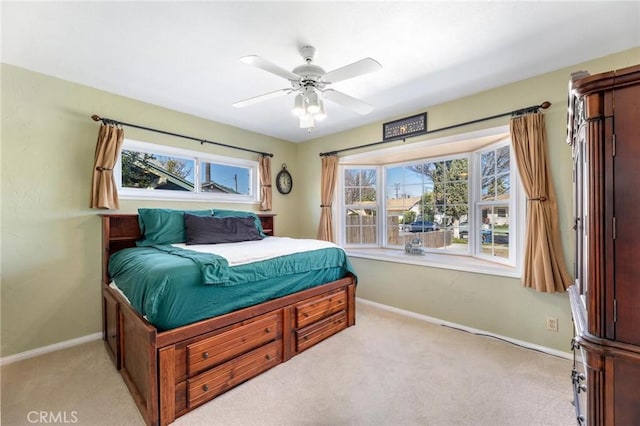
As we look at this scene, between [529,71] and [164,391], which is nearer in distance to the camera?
[164,391]

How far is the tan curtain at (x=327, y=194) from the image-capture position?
4.07 m

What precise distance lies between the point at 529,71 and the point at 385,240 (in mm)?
2519

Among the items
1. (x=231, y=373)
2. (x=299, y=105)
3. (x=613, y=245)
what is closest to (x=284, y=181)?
(x=299, y=105)

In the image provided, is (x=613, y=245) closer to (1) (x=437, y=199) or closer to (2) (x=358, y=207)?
(1) (x=437, y=199)

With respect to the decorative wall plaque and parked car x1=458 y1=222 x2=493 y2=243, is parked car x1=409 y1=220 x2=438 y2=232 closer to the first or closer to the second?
parked car x1=458 y1=222 x2=493 y2=243

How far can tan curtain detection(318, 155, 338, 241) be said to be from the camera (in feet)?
13.4

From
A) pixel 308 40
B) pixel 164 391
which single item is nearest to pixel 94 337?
pixel 164 391

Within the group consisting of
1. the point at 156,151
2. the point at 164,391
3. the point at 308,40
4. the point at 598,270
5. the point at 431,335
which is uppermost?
the point at 308,40

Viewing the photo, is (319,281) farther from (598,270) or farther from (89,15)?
(89,15)

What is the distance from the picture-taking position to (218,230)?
2.99 metres

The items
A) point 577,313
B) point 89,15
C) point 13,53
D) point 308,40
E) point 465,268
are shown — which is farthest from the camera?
point 465,268

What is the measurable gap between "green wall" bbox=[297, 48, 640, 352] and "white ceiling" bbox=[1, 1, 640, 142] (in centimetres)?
15

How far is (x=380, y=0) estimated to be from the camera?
1.58 meters

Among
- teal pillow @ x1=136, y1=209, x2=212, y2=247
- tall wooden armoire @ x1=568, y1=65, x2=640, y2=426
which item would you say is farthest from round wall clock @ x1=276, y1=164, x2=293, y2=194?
tall wooden armoire @ x1=568, y1=65, x2=640, y2=426
